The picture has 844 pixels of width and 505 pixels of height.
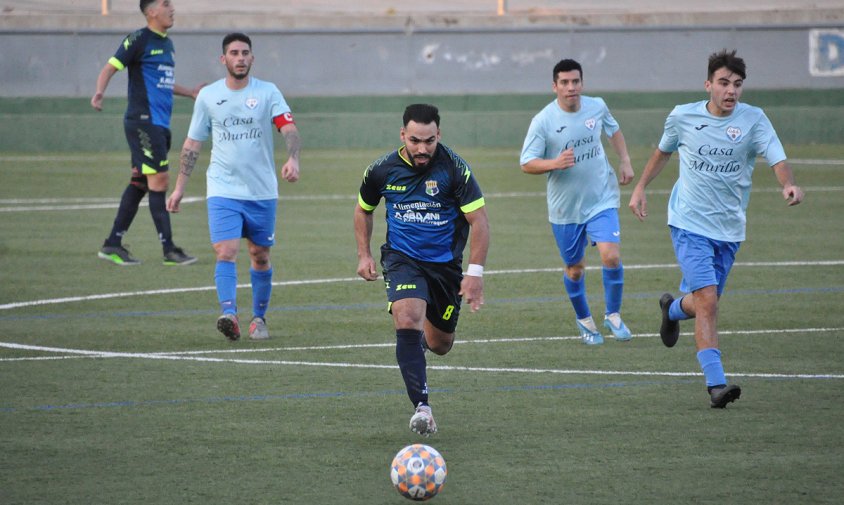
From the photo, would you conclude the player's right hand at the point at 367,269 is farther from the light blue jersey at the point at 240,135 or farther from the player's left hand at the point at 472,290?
the light blue jersey at the point at 240,135

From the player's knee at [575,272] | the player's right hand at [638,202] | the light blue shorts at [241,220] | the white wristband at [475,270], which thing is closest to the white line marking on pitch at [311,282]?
the light blue shorts at [241,220]

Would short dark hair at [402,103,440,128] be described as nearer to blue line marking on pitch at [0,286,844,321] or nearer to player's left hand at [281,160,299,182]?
player's left hand at [281,160,299,182]

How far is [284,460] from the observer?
24.5ft

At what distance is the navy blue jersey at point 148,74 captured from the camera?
15.6 metres

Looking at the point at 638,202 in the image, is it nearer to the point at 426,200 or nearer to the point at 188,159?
the point at 426,200

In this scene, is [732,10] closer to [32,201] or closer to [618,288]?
[32,201]

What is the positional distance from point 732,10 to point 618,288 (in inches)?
1003

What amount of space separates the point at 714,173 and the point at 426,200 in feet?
6.63

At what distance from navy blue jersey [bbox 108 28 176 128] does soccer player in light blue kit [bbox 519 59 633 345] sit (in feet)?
18.7

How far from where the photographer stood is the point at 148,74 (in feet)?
52.1

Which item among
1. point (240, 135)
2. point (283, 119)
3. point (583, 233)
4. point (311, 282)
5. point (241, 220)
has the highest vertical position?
point (283, 119)

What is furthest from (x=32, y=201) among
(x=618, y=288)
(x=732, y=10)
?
(x=732, y=10)

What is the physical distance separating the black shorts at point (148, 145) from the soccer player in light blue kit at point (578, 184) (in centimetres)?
579

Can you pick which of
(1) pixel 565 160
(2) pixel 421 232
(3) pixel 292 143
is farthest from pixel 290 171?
(2) pixel 421 232
